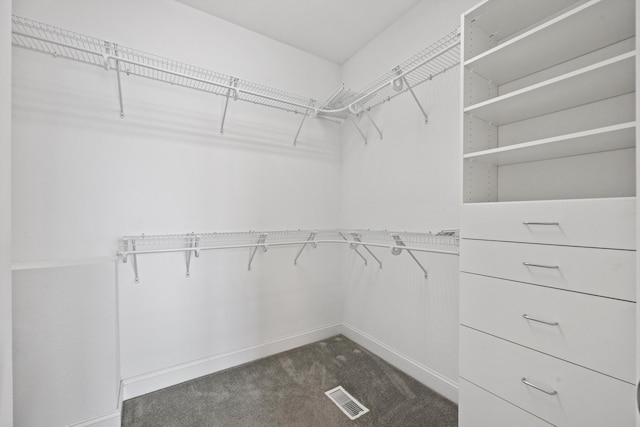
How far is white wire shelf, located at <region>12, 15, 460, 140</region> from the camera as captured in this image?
1.49 meters

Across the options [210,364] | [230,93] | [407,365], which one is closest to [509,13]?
[230,93]

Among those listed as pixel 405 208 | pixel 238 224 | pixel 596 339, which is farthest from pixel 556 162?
pixel 238 224

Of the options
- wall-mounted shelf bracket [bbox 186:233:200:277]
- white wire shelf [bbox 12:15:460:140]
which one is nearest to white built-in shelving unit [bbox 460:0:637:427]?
white wire shelf [bbox 12:15:460:140]

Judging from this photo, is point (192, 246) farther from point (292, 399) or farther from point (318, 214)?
point (292, 399)

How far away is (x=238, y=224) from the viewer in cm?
220

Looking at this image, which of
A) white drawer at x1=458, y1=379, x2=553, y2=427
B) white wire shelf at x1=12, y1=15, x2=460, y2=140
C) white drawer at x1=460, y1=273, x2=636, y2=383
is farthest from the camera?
white wire shelf at x1=12, y1=15, x2=460, y2=140

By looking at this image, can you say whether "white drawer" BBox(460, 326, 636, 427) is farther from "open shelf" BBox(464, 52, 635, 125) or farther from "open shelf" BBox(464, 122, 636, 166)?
"open shelf" BBox(464, 52, 635, 125)

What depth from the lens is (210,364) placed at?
2.07 m

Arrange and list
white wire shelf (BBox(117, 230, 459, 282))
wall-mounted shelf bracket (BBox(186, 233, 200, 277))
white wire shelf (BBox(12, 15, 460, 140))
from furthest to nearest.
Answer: wall-mounted shelf bracket (BBox(186, 233, 200, 277)), white wire shelf (BBox(117, 230, 459, 282)), white wire shelf (BBox(12, 15, 460, 140))

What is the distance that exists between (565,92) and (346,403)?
2.08m

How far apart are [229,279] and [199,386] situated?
770 mm

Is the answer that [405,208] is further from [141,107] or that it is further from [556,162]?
[141,107]

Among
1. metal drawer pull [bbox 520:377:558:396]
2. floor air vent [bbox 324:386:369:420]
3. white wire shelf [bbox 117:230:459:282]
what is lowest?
floor air vent [bbox 324:386:369:420]

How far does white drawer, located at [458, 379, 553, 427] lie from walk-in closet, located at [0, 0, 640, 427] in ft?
0.03
